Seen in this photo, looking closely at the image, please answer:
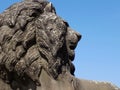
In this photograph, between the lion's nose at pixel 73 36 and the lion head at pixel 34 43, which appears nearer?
the lion head at pixel 34 43

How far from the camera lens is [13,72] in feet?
24.5

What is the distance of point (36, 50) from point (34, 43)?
0.40ft

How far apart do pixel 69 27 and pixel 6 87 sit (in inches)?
51.4

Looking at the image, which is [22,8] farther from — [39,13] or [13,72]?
[13,72]

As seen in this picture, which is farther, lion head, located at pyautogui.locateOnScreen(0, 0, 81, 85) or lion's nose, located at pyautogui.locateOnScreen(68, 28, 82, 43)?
lion's nose, located at pyautogui.locateOnScreen(68, 28, 82, 43)

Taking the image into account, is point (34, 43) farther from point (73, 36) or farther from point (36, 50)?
point (73, 36)

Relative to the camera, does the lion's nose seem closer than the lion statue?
No

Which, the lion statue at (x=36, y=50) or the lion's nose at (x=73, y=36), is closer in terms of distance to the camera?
the lion statue at (x=36, y=50)

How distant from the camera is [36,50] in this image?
24.1 ft

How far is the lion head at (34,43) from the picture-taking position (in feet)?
23.8

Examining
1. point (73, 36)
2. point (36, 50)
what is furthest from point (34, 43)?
point (73, 36)

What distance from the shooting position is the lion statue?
727 centimetres

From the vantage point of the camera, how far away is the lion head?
7.26m

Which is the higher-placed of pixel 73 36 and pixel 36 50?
pixel 73 36
